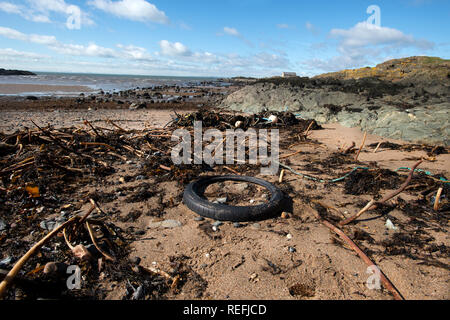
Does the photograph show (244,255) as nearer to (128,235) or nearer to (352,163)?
(128,235)

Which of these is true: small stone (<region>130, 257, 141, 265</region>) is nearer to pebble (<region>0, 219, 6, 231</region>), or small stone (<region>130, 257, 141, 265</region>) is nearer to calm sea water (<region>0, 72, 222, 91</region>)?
pebble (<region>0, 219, 6, 231</region>)

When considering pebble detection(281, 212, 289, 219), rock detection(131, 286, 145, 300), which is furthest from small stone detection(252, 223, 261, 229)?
rock detection(131, 286, 145, 300)

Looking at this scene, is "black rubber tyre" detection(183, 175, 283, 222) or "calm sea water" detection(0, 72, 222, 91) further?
"calm sea water" detection(0, 72, 222, 91)

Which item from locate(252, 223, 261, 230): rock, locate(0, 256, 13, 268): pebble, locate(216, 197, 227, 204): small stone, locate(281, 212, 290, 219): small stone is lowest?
locate(252, 223, 261, 230): rock

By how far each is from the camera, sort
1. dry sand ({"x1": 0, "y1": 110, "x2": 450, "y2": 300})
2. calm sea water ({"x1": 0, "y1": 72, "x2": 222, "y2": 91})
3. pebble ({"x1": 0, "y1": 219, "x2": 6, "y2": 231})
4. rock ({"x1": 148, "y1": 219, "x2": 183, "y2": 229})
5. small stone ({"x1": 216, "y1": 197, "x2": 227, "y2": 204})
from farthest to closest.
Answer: calm sea water ({"x1": 0, "y1": 72, "x2": 222, "y2": 91}), small stone ({"x1": 216, "y1": 197, "x2": 227, "y2": 204}), rock ({"x1": 148, "y1": 219, "x2": 183, "y2": 229}), pebble ({"x1": 0, "y1": 219, "x2": 6, "y2": 231}), dry sand ({"x1": 0, "y1": 110, "x2": 450, "y2": 300})

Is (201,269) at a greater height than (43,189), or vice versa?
(43,189)

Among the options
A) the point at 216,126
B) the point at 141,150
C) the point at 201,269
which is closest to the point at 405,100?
the point at 216,126

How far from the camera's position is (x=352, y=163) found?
5531 mm

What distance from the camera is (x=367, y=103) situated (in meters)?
10.3

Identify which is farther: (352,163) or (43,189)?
(352,163)

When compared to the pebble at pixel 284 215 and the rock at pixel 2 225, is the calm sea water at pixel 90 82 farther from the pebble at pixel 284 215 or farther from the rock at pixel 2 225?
the pebble at pixel 284 215

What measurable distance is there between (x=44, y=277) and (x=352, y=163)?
5.68m

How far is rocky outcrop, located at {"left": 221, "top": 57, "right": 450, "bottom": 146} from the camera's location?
7754 mm

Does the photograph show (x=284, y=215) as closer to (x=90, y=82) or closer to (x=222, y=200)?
(x=222, y=200)
